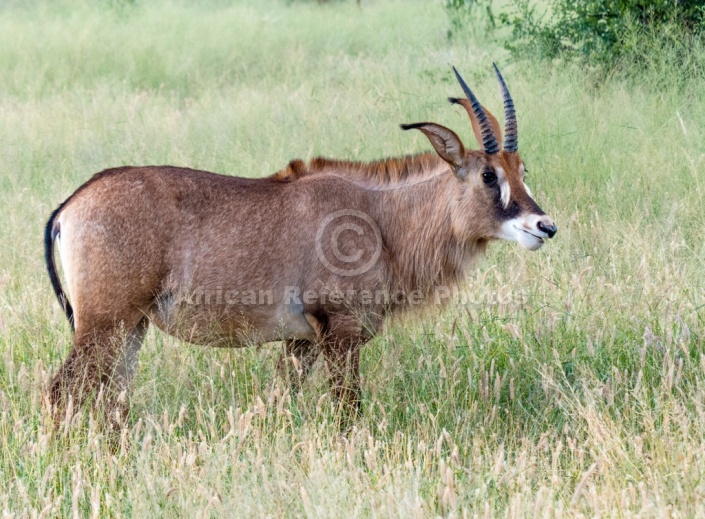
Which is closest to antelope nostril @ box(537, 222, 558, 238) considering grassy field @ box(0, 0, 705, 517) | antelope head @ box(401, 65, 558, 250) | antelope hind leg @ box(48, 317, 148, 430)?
antelope head @ box(401, 65, 558, 250)

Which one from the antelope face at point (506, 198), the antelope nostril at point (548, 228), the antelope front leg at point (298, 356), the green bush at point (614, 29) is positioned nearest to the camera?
the antelope nostril at point (548, 228)

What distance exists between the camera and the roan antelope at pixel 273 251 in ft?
14.9

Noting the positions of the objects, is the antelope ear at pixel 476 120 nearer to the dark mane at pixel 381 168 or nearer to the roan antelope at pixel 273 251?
the roan antelope at pixel 273 251

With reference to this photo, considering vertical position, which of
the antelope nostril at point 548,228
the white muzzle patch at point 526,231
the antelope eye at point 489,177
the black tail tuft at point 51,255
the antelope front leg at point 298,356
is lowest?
the antelope front leg at point 298,356

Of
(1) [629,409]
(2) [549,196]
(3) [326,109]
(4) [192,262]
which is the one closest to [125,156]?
(3) [326,109]

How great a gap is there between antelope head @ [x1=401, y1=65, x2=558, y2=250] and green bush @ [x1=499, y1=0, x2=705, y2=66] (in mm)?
4518

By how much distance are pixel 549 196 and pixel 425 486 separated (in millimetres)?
3954

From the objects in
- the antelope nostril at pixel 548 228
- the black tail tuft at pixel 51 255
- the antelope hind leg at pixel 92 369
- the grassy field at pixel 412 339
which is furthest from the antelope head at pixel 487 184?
the black tail tuft at pixel 51 255

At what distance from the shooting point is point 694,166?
Answer: 715cm

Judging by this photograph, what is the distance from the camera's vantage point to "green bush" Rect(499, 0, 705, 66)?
9297 mm

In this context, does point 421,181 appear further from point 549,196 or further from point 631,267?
point 549,196

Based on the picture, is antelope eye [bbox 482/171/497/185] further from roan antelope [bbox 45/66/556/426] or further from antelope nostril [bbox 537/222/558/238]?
antelope nostril [bbox 537/222/558/238]

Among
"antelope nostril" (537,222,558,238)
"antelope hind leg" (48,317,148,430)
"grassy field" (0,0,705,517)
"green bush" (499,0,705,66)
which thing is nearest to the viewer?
"grassy field" (0,0,705,517)

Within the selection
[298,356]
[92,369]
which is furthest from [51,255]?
[298,356]
